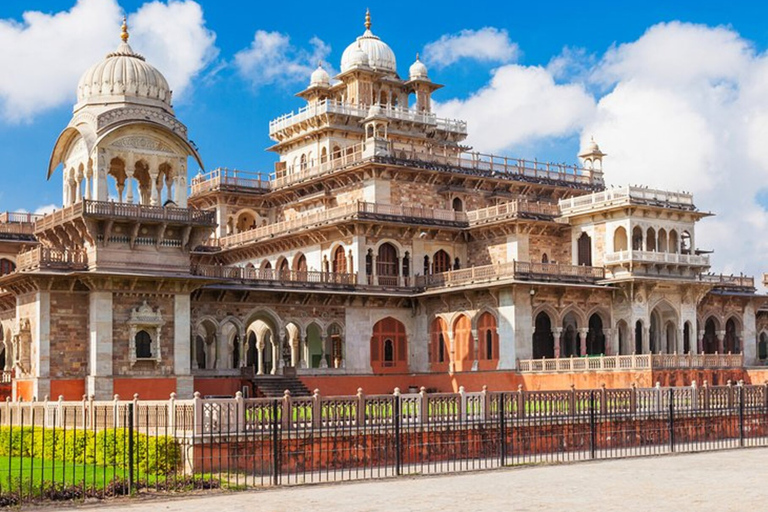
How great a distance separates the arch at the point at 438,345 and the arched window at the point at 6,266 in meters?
19.8

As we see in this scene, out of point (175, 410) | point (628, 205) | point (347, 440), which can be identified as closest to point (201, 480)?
point (175, 410)

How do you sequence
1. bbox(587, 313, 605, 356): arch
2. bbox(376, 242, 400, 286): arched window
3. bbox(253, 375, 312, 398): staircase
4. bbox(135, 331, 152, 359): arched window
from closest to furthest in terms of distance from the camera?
1. bbox(135, 331, 152, 359): arched window
2. bbox(253, 375, 312, 398): staircase
3. bbox(376, 242, 400, 286): arched window
4. bbox(587, 313, 605, 356): arch

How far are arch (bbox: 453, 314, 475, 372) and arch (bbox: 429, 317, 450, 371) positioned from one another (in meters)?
0.51

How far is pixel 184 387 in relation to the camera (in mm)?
37594

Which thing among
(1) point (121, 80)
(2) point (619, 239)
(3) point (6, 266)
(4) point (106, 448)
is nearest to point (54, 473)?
(4) point (106, 448)

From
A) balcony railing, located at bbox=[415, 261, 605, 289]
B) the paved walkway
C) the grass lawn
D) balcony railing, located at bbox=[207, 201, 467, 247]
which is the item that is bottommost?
the paved walkway

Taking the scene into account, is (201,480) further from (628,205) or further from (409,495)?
(628,205)

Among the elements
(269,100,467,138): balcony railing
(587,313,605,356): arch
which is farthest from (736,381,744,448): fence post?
(269,100,467,138): balcony railing

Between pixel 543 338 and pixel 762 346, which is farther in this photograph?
pixel 762 346

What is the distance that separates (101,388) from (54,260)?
4585 mm

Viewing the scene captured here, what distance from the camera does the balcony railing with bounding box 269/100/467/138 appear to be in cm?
5772

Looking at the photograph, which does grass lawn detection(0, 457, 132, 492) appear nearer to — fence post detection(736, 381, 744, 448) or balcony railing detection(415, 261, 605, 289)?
fence post detection(736, 381, 744, 448)

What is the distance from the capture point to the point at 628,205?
46.2 m

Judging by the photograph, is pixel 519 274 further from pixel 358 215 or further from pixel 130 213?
pixel 130 213
